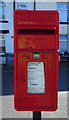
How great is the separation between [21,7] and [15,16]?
10736 mm

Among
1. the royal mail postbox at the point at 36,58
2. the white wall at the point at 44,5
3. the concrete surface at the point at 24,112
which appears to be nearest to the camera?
the royal mail postbox at the point at 36,58

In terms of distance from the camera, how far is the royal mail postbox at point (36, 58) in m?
2.04

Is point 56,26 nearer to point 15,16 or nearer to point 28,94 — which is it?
point 15,16

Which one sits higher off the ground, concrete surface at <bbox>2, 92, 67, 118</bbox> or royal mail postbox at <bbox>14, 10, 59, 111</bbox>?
royal mail postbox at <bbox>14, 10, 59, 111</bbox>

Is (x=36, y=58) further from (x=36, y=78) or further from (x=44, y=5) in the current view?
(x=44, y=5)

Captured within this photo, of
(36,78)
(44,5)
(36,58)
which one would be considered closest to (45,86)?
(36,78)

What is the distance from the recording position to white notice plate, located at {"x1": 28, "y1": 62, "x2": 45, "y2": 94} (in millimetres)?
2100

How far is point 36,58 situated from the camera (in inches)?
81.4

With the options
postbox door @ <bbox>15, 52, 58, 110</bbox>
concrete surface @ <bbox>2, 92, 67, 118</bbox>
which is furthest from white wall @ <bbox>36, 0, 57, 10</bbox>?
postbox door @ <bbox>15, 52, 58, 110</bbox>

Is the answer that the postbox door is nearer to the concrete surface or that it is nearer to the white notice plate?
the white notice plate

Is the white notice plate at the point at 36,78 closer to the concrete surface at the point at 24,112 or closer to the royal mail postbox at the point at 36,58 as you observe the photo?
the royal mail postbox at the point at 36,58

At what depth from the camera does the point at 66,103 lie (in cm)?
396

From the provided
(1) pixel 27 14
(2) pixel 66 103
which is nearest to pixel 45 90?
(1) pixel 27 14

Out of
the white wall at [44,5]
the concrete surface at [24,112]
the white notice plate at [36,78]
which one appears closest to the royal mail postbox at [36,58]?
the white notice plate at [36,78]
